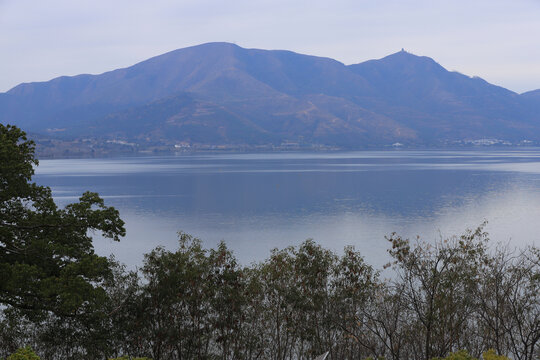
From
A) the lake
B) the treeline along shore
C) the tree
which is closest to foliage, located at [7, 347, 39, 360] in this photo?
the tree

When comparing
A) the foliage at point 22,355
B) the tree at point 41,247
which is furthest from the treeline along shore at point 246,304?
the foliage at point 22,355

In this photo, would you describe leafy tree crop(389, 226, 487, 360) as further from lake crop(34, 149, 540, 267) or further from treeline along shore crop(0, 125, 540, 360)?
lake crop(34, 149, 540, 267)

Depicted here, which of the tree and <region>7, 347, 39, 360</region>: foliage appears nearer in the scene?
<region>7, 347, 39, 360</region>: foliage

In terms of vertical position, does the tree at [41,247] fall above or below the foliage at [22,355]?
above

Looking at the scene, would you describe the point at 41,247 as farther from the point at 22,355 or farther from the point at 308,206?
the point at 308,206

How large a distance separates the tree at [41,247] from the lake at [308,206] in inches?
1008

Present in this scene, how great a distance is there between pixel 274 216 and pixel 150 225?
1426 cm

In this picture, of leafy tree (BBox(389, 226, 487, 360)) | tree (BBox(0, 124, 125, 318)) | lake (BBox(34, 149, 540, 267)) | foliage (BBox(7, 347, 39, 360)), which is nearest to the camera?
foliage (BBox(7, 347, 39, 360))

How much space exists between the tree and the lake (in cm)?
2560

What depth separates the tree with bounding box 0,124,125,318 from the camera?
1335 cm

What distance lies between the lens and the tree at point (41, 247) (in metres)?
13.4

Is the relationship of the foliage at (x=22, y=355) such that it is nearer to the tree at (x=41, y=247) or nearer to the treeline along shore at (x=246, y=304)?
the tree at (x=41, y=247)

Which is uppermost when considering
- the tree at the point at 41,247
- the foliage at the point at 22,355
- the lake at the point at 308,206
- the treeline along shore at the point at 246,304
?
the tree at the point at 41,247

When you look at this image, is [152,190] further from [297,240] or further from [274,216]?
[297,240]
